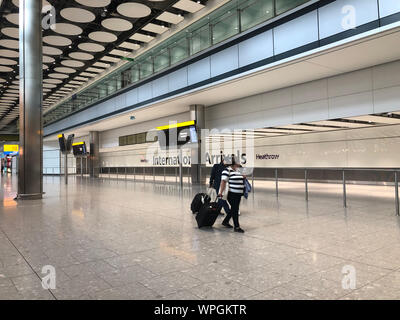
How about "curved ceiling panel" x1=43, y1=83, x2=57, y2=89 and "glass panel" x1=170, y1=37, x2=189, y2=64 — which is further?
"curved ceiling panel" x1=43, y1=83, x2=57, y2=89

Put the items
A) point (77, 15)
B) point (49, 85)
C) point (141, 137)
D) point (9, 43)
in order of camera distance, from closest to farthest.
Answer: point (77, 15)
point (9, 43)
point (49, 85)
point (141, 137)

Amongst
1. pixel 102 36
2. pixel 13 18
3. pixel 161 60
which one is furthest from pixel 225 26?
pixel 13 18

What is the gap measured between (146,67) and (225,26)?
25.4ft

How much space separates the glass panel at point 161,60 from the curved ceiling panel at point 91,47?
11.0 ft

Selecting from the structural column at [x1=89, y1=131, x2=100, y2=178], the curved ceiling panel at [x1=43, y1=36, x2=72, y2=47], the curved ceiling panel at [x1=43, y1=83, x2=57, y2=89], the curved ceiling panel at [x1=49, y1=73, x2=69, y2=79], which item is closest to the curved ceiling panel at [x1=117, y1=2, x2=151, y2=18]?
the curved ceiling panel at [x1=43, y1=36, x2=72, y2=47]

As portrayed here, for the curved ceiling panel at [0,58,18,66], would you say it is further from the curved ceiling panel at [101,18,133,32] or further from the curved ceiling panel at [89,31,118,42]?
the curved ceiling panel at [101,18,133,32]

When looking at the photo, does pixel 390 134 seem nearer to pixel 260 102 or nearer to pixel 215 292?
pixel 260 102

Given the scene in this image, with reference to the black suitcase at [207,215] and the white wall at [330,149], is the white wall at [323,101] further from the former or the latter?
the black suitcase at [207,215]

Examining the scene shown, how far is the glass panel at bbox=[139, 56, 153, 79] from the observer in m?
20.9

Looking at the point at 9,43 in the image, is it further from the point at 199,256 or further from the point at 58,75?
the point at 199,256

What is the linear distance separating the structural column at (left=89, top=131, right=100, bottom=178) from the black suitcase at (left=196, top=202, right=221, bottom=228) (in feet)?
99.3

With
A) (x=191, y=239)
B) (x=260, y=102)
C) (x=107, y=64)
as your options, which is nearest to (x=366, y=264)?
(x=191, y=239)

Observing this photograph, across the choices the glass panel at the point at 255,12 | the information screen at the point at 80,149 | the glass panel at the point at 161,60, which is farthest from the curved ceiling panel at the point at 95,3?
the information screen at the point at 80,149

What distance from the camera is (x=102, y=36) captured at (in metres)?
17.3
